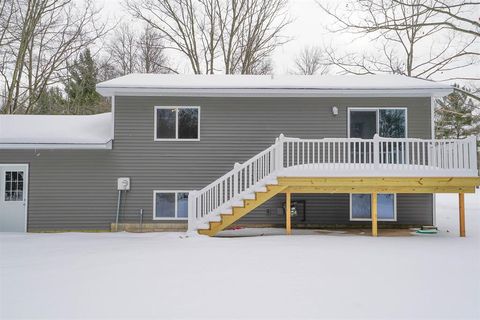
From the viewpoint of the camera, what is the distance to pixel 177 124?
11.2 m

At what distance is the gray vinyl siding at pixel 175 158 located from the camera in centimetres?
1095

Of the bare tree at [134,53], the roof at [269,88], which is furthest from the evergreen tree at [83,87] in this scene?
the roof at [269,88]

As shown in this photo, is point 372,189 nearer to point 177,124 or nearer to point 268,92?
point 268,92

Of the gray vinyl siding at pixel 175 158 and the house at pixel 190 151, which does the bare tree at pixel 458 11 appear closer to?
the house at pixel 190 151

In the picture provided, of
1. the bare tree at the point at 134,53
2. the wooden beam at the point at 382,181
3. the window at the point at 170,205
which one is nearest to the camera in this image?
the wooden beam at the point at 382,181

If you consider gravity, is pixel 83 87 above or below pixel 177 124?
above

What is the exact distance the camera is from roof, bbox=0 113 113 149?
34.7ft

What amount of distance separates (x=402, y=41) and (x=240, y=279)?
19.9 metres

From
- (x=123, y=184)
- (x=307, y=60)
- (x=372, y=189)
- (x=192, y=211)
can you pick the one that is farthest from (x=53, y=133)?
(x=307, y=60)

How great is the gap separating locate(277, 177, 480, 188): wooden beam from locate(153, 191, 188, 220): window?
3247mm

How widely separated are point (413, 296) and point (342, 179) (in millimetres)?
4790

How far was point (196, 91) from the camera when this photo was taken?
1080 centimetres

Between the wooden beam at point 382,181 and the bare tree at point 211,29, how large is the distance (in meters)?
15.4

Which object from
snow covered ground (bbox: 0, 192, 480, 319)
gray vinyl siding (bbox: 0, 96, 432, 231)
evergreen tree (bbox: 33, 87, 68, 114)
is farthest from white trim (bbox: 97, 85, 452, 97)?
evergreen tree (bbox: 33, 87, 68, 114)
